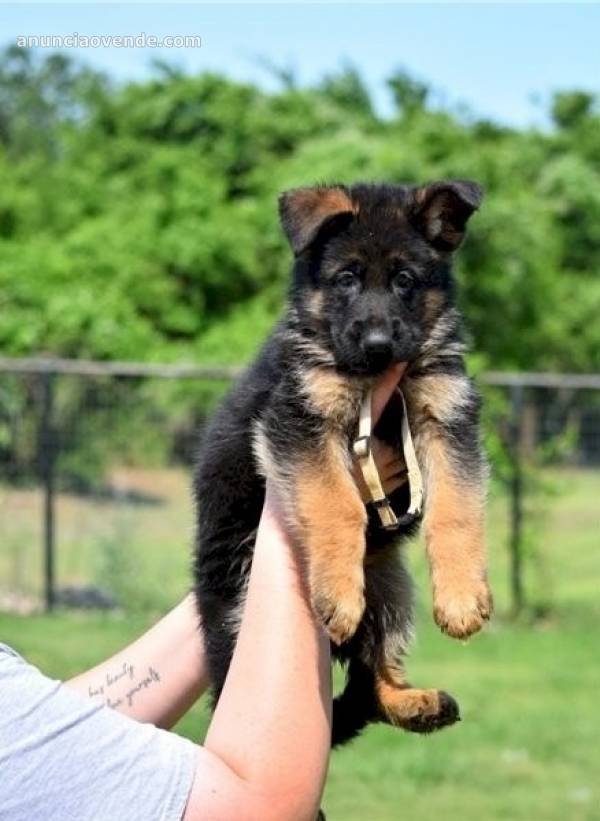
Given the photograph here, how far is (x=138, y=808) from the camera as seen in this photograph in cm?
216

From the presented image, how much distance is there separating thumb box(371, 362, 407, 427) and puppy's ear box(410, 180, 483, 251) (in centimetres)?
38

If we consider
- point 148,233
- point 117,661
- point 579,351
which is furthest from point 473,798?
point 579,351

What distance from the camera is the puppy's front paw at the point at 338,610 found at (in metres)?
2.53

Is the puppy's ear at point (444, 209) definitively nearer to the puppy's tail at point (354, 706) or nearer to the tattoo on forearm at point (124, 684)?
the puppy's tail at point (354, 706)

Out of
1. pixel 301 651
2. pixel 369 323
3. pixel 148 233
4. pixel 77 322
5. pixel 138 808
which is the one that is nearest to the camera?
pixel 138 808

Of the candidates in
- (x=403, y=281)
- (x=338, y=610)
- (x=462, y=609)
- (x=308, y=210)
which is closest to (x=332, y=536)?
(x=338, y=610)

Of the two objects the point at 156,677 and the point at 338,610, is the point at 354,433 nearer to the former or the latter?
the point at 338,610

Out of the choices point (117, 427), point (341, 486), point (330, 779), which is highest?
point (341, 486)

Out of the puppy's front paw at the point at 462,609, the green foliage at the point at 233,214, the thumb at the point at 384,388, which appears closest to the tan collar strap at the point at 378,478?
the thumb at the point at 384,388

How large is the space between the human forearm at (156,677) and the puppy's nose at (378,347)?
2.29 ft

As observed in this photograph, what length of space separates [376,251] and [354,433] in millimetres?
453

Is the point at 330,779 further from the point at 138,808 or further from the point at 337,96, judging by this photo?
the point at 337,96

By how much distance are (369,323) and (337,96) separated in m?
21.5

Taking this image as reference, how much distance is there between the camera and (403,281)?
3.04m
